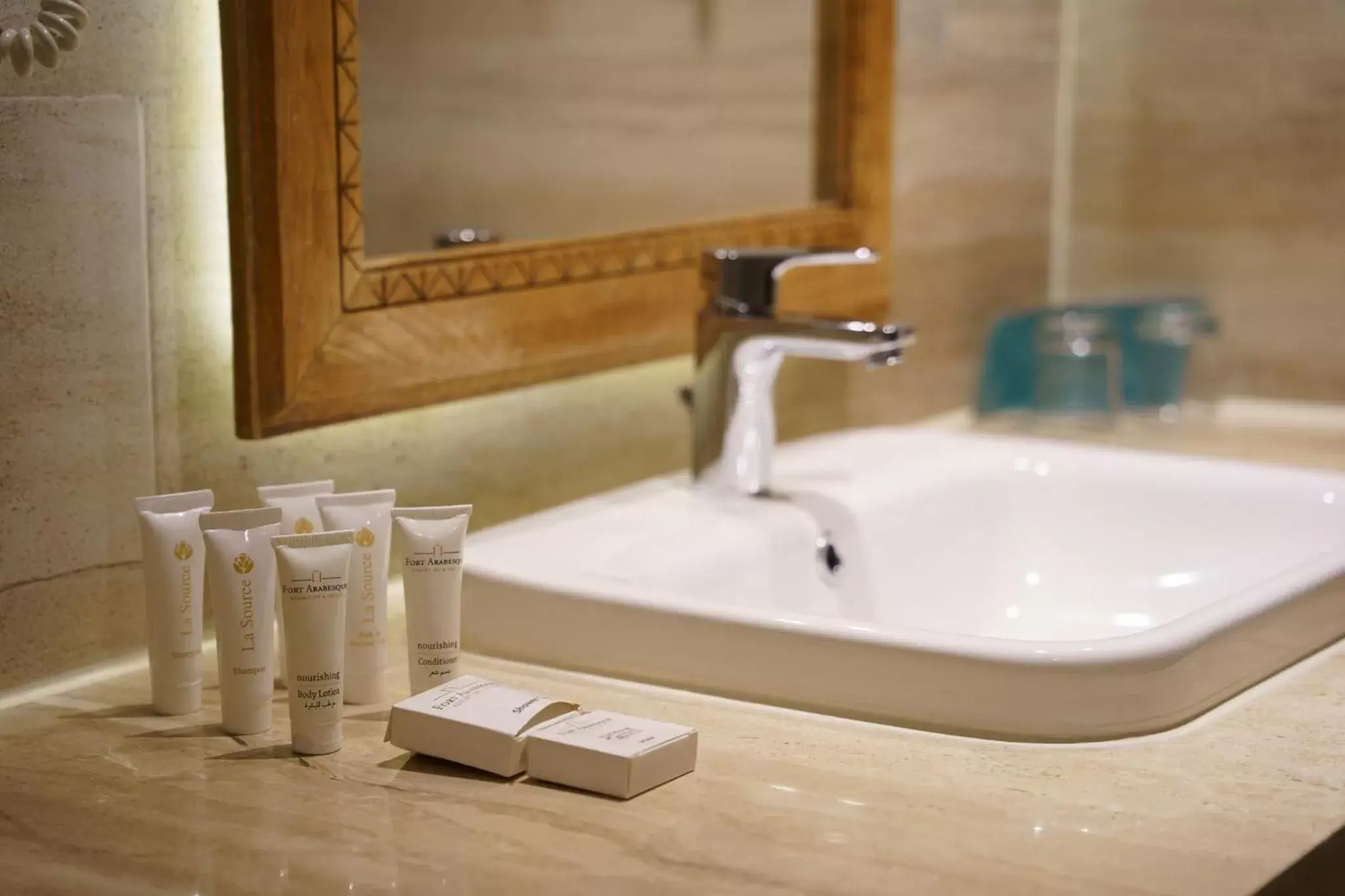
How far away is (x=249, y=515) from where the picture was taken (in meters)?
0.81

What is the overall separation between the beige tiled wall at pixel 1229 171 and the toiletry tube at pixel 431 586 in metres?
1.09

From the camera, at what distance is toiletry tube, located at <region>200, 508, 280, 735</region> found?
2.62 ft

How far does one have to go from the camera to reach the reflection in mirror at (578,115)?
1047 millimetres

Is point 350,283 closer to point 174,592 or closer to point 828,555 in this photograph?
point 174,592

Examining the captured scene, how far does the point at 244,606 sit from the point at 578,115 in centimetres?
52

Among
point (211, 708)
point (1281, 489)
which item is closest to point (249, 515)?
point (211, 708)

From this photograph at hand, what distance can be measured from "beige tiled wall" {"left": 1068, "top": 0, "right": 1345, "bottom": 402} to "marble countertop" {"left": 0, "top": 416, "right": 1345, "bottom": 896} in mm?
901

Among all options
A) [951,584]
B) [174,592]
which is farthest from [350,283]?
[951,584]

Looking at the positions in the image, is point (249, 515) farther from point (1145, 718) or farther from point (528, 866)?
point (1145, 718)

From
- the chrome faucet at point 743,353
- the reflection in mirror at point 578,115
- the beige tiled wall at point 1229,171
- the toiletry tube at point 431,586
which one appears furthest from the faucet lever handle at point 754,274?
the beige tiled wall at point 1229,171

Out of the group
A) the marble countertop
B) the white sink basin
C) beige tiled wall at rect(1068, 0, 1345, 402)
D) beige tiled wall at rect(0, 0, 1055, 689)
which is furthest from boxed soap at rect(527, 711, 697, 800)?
beige tiled wall at rect(1068, 0, 1345, 402)

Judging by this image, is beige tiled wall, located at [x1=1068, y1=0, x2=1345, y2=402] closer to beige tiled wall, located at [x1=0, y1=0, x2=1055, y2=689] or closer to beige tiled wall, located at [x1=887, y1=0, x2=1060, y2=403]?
beige tiled wall, located at [x1=887, y1=0, x2=1060, y2=403]

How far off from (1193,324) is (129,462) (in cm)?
108

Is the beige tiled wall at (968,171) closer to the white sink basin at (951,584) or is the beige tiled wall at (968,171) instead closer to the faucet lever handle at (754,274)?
the white sink basin at (951,584)
